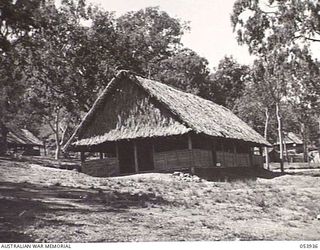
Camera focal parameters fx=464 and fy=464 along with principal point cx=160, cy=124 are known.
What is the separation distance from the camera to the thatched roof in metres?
35.2

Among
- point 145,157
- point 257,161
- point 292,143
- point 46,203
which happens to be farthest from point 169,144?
point 292,143

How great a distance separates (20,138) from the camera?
1428 inches

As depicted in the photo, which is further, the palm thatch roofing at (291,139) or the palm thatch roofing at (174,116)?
the palm thatch roofing at (291,139)

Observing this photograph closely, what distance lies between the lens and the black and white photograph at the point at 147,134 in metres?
6.39

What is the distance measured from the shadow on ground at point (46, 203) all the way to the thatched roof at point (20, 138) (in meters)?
26.2

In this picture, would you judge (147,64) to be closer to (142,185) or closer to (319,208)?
(142,185)

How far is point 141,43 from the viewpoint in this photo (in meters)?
23.0

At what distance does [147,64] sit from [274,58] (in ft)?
33.2

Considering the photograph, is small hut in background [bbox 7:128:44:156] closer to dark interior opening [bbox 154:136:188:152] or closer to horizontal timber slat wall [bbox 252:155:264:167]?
horizontal timber slat wall [bbox 252:155:264:167]

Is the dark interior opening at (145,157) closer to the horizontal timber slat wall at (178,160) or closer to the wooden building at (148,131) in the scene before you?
the wooden building at (148,131)

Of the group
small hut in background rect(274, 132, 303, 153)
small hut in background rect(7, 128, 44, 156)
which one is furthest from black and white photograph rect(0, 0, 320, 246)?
small hut in background rect(274, 132, 303, 153)

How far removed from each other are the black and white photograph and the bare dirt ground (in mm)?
26

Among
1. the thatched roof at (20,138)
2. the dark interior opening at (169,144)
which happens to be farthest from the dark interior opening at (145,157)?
the thatched roof at (20,138)

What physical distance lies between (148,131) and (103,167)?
2315 millimetres
